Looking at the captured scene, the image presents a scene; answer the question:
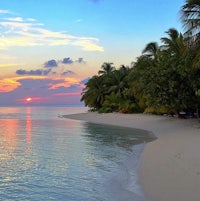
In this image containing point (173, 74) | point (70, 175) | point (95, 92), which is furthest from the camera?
point (95, 92)

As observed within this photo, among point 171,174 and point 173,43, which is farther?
point 173,43

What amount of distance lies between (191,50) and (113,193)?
18.1 m

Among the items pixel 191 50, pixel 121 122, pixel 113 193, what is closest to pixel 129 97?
pixel 121 122

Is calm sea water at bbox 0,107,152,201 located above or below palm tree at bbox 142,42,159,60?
below

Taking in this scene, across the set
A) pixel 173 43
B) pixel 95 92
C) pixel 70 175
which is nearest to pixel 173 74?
pixel 173 43

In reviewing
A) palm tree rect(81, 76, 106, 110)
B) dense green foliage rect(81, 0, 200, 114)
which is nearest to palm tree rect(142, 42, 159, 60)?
dense green foliage rect(81, 0, 200, 114)

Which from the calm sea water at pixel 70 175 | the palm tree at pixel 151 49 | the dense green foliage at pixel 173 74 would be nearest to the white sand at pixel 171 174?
the calm sea water at pixel 70 175

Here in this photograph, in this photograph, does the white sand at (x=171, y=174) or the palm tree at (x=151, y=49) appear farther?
the palm tree at (x=151, y=49)

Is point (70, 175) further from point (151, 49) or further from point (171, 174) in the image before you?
point (151, 49)

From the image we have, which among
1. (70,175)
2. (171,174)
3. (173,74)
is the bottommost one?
(70,175)

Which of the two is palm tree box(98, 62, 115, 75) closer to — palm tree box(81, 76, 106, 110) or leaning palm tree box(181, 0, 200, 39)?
palm tree box(81, 76, 106, 110)

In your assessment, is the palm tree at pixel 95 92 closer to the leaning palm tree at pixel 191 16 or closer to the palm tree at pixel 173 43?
the palm tree at pixel 173 43

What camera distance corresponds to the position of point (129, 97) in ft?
195

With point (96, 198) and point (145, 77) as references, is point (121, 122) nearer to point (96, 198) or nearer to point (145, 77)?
point (145, 77)
